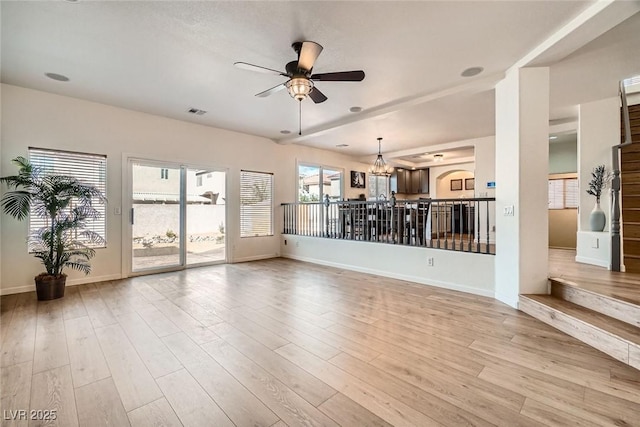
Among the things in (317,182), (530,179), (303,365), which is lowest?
(303,365)

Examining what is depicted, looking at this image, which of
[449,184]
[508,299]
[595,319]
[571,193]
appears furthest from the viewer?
[449,184]

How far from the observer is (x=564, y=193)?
22.4ft

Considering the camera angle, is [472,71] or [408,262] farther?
[408,262]

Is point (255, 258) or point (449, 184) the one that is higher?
point (449, 184)

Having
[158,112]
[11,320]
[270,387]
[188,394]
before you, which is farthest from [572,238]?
[11,320]

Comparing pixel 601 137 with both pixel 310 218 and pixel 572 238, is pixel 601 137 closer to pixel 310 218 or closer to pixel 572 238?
pixel 572 238

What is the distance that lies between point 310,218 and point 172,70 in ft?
13.5

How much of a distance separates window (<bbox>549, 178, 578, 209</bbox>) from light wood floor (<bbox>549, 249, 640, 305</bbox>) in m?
3.37

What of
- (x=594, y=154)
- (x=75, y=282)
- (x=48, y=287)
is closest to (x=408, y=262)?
(x=594, y=154)

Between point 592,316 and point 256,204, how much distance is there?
5.99 meters

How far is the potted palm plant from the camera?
3.64 metres

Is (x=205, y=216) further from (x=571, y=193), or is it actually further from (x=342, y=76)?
(x=571, y=193)

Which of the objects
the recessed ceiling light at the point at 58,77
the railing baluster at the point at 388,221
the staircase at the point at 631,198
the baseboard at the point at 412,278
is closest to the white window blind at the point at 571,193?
the railing baluster at the point at 388,221

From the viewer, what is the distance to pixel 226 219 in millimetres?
6191
